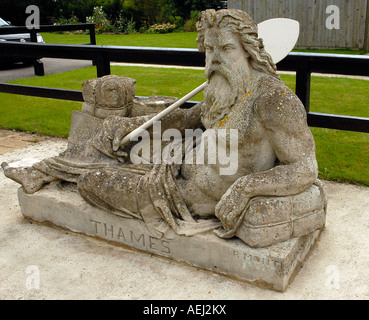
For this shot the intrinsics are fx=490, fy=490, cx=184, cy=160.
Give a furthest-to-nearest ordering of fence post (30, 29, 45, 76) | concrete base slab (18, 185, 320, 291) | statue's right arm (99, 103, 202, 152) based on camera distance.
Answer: fence post (30, 29, 45, 76) < statue's right arm (99, 103, 202, 152) < concrete base slab (18, 185, 320, 291)

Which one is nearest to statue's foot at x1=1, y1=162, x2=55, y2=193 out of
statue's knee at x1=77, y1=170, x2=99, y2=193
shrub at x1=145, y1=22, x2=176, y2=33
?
statue's knee at x1=77, y1=170, x2=99, y2=193

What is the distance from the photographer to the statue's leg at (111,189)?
3.62 metres

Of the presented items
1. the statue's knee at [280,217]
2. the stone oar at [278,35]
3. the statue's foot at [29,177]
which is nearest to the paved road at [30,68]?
the statue's foot at [29,177]

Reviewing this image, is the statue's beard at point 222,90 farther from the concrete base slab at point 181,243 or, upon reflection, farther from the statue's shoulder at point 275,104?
the concrete base slab at point 181,243

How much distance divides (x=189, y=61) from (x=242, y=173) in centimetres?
269

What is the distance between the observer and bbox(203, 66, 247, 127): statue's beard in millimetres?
3273

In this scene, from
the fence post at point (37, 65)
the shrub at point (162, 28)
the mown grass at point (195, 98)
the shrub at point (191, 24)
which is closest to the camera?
the mown grass at point (195, 98)

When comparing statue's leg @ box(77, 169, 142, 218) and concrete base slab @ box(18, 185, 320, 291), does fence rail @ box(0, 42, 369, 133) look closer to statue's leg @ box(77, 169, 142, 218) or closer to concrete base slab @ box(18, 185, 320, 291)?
concrete base slab @ box(18, 185, 320, 291)

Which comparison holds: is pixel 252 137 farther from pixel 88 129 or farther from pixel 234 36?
pixel 88 129

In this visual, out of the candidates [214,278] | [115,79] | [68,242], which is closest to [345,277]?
[214,278]

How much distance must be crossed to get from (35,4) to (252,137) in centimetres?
2400

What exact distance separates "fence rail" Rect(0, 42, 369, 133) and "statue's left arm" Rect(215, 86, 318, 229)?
2027mm
